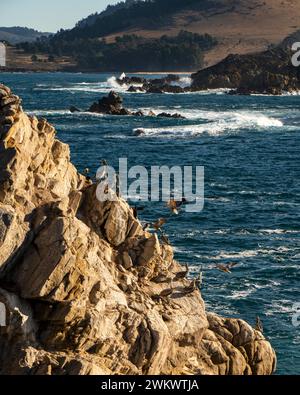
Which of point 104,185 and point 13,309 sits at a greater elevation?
point 104,185

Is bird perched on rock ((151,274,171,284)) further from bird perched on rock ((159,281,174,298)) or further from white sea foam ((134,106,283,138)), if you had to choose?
white sea foam ((134,106,283,138))

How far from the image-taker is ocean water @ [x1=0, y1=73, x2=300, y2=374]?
126 feet

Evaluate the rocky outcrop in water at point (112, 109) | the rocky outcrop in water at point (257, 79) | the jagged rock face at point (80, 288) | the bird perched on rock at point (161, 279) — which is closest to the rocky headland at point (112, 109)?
the rocky outcrop in water at point (112, 109)

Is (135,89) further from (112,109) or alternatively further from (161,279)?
(161,279)

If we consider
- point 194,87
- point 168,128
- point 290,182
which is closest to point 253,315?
point 290,182

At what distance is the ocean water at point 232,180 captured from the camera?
38.3m

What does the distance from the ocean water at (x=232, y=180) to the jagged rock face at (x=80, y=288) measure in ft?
19.4

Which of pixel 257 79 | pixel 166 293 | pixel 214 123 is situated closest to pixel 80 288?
pixel 166 293

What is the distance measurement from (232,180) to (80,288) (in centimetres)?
4747

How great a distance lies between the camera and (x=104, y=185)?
26.8 metres

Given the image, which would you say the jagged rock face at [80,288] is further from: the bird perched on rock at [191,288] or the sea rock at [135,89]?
the sea rock at [135,89]

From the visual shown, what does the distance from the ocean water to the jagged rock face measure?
5909 millimetres
